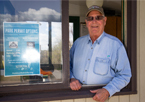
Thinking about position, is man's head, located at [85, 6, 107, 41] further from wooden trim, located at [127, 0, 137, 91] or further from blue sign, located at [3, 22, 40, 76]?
blue sign, located at [3, 22, 40, 76]

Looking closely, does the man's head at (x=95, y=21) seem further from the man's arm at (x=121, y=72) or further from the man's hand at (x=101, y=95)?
the man's hand at (x=101, y=95)

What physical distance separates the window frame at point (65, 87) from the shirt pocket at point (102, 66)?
0.60 ft

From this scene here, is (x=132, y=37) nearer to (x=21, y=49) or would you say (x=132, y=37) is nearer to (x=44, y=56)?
(x=44, y=56)

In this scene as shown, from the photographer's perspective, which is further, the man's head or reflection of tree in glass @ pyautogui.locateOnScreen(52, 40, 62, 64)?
the man's head

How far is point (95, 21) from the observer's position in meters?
2.06

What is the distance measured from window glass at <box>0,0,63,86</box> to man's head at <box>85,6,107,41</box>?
23.4 inches

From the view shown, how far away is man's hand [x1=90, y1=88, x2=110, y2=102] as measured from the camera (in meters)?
1.59

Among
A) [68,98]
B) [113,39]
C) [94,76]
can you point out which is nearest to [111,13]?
[113,39]

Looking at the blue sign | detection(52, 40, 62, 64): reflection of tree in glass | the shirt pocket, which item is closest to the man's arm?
the shirt pocket

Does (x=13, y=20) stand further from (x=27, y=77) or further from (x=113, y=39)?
(x=113, y=39)

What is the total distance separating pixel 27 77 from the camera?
153 centimetres

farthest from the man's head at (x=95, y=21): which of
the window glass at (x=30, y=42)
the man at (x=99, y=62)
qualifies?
the window glass at (x=30, y=42)

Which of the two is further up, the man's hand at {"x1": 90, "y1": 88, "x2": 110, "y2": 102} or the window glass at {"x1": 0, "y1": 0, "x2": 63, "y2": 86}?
the window glass at {"x1": 0, "y1": 0, "x2": 63, "y2": 86}

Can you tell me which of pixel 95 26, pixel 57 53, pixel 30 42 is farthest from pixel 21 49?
pixel 95 26
